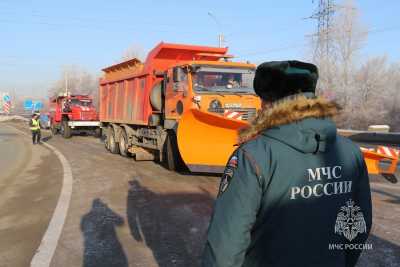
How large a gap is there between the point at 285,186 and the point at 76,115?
84.0 ft

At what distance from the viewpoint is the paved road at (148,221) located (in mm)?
4680

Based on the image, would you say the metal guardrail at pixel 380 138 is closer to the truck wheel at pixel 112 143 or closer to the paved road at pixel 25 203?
the truck wheel at pixel 112 143

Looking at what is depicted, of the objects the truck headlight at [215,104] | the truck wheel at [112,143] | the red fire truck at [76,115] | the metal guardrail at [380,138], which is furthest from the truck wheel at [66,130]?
the truck headlight at [215,104]

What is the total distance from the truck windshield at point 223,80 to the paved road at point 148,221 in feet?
6.87

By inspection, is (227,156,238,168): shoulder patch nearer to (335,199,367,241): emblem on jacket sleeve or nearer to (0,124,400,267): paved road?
(335,199,367,241): emblem on jacket sleeve

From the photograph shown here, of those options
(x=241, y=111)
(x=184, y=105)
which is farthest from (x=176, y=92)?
(x=241, y=111)

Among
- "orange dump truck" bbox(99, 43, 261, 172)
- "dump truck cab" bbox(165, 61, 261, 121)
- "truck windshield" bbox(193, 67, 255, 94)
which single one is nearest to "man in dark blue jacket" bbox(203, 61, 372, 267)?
"orange dump truck" bbox(99, 43, 261, 172)

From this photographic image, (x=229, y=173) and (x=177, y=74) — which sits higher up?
(x=177, y=74)

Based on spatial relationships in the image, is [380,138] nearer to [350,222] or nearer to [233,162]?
[350,222]

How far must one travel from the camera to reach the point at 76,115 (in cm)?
2608

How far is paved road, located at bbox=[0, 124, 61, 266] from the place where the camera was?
16.6ft

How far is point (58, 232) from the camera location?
564 centimetres

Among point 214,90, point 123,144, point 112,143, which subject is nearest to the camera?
point 214,90

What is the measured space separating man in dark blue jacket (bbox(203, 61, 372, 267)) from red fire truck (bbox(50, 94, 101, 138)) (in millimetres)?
25172
